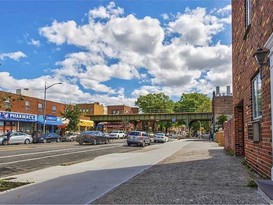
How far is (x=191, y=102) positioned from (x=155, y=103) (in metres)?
11.7

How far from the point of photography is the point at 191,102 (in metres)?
111

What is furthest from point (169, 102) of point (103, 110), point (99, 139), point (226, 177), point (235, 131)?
point (226, 177)

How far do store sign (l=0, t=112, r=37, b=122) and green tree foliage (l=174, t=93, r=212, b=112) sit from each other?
211 ft

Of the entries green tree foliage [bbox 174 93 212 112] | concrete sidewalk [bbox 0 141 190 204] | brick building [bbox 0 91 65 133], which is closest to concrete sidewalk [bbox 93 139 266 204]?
concrete sidewalk [bbox 0 141 190 204]

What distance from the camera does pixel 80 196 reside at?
25.4 ft

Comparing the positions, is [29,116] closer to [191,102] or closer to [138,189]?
[138,189]

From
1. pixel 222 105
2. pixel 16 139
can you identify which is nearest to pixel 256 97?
pixel 16 139


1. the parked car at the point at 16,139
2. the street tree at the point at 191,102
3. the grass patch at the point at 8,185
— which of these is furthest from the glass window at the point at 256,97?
the street tree at the point at 191,102

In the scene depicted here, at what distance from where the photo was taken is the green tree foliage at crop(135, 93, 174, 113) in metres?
109

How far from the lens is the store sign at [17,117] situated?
148ft

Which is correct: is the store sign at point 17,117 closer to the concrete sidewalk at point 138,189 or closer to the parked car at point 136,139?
the parked car at point 136,139

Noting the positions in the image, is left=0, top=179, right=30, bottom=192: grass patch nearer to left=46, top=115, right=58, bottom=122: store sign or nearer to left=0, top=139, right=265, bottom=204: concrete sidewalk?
left=0, top=139, right=265, bottom=204: concrete sidewalk

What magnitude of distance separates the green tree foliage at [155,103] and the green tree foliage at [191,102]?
2651 mm

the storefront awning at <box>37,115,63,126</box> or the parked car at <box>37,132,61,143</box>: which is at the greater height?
the storefront awning at <box>37,115,63,126</box>
